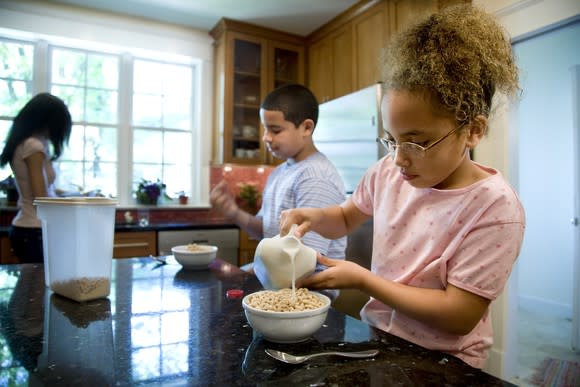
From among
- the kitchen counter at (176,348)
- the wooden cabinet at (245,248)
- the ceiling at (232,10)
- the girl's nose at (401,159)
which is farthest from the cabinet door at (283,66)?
the girl's nose at (401,159)

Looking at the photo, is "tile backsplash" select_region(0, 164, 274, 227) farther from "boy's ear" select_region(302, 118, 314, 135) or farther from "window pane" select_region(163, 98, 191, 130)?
"boy's ear" select_region(302, 118, 314, 135)

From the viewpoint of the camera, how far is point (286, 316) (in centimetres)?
64

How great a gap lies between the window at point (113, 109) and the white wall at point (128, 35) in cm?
12

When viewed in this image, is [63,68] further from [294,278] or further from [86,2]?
[294,278]

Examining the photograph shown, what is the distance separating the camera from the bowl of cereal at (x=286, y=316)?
0.65 m

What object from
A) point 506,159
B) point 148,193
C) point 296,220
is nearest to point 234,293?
point 296,220

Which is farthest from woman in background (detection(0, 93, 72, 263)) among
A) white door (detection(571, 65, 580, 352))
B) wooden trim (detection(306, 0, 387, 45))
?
white door (detection(571, 65, 580, 352))

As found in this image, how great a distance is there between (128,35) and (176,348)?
3570mm

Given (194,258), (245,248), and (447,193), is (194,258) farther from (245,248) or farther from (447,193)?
(245,248)

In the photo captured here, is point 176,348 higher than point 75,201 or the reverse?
the reverse

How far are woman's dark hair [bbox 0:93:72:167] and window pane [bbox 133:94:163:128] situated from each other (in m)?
1.72

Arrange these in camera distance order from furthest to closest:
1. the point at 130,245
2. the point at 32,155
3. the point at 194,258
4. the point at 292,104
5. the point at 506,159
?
the point at 130,245, the point at 506,159, the point at 32,155, the point at 292,104, the point at 194,258

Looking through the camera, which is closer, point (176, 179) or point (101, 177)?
point (101, 177)

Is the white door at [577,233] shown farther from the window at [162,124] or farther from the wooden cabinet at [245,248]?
the window at [162,124]
